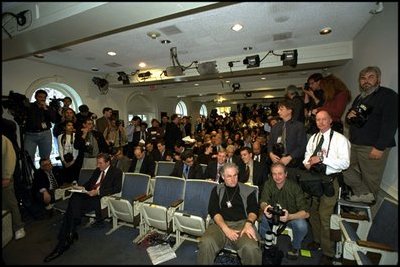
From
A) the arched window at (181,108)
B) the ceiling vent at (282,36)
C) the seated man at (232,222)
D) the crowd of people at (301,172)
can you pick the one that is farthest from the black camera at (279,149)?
the arched window at (181,108)

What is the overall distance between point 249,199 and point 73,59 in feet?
15.7

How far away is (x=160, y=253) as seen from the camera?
244cm

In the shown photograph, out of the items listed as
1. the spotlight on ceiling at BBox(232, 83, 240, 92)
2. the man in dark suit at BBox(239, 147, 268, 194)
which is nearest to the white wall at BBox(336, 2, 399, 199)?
the man in dark suit at BBox(239, 147, 268, 194)

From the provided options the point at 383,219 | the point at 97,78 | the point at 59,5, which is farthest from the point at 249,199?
the point at 97,78

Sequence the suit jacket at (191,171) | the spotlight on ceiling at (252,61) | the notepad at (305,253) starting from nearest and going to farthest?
the notepad at (305,253) → the suit jacket at (191,171) → the spotlight on ceiling at (252,61)

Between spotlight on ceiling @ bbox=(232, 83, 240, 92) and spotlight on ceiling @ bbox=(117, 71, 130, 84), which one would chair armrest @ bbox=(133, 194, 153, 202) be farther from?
spotlight on ceiling @ bbox=(232, 83, 240, 92)

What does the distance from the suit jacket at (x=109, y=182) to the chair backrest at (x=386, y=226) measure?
3.18 meters

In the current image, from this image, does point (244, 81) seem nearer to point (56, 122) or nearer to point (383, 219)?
point (56, 122)

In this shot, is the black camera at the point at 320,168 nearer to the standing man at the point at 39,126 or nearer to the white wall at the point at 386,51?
the white wall at the point at 386,51

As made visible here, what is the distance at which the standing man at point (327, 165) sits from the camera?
6.85ft

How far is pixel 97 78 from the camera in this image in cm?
593

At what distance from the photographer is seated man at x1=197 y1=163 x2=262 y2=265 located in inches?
76.7

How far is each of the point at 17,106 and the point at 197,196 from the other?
359 cm

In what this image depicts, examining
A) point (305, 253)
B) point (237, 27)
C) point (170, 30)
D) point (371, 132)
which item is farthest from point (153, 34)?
point (305, 253)
